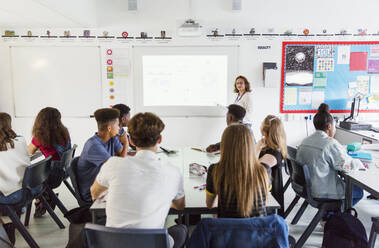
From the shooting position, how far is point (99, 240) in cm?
139

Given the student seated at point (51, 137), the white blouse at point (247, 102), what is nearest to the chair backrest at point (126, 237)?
the student seated at point (51, 137)

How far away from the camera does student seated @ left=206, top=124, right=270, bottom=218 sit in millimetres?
1516

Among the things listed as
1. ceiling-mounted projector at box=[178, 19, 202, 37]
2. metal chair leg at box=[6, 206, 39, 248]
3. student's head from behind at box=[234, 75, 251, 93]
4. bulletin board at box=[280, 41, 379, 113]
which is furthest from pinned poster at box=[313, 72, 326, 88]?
metal chair leg at box=[6, 206, 39, 248]

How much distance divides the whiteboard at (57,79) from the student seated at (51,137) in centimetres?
170

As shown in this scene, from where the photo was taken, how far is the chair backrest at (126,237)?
130 cm

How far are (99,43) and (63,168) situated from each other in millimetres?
2343

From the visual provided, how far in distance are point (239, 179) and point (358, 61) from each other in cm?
425

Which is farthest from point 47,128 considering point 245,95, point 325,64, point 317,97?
point 325,64

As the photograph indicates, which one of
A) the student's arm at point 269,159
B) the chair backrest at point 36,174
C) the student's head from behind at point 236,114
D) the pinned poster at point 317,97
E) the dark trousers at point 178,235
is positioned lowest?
the dark trousers at point 178,235

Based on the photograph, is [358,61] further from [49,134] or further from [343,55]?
[49,134]

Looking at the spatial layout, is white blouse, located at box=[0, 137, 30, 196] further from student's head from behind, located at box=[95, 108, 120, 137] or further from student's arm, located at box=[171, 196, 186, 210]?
student's arm, located at box=[171, 196, 186, 210]

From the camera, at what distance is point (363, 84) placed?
4.77m

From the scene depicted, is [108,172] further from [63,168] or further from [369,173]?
[369,173]

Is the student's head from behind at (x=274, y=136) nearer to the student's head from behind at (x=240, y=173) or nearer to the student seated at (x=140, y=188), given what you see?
the student's head from behind at (x=240, y=173)
